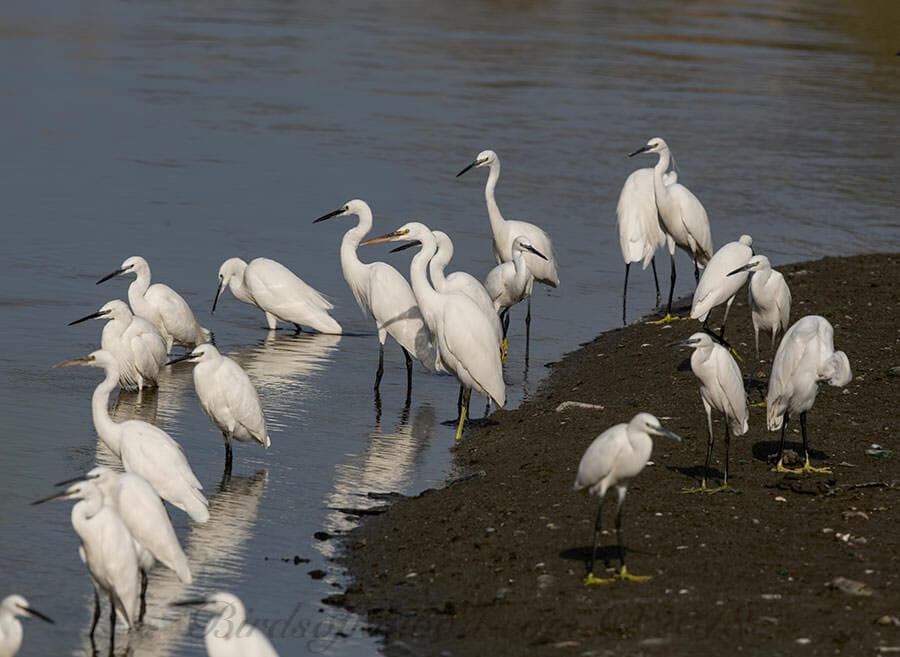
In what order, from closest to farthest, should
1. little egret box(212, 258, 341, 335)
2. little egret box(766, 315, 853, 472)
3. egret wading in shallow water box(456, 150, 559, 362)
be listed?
little egret box(766, 315, 853, 472) → little egret box(212, 258, 341, 335) → egret wading in shallow water box(456, 150, 559, 362)

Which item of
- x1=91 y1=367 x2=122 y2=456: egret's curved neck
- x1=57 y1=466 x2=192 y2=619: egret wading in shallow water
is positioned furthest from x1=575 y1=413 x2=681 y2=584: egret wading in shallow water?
x1=91 y1=367 x2=122 y2=456: egret's curved neck

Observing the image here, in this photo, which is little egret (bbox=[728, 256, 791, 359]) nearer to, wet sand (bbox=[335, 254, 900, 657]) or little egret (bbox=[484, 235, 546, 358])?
wet sand (bbox=[335, 254, 900, 657])

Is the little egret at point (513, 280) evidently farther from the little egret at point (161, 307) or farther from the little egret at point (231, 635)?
the little egret at point (231, 635)

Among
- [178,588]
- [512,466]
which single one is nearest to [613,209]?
[512,466]

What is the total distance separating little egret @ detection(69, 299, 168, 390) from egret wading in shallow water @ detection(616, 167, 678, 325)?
196 inches

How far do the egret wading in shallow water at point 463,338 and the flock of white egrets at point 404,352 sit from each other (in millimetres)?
10

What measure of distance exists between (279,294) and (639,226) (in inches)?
149

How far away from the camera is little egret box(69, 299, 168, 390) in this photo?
1123 cm

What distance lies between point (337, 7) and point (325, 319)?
29.7 meters

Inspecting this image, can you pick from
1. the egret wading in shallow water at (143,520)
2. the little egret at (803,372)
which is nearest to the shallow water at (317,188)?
the egret wading in shallow water at (143,520)

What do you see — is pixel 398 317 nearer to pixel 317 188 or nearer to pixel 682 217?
pixel 682 217

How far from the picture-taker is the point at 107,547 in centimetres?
641

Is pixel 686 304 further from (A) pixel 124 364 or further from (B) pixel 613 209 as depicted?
(A) pixel 124 364

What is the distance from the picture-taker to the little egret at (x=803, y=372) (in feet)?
27.3
